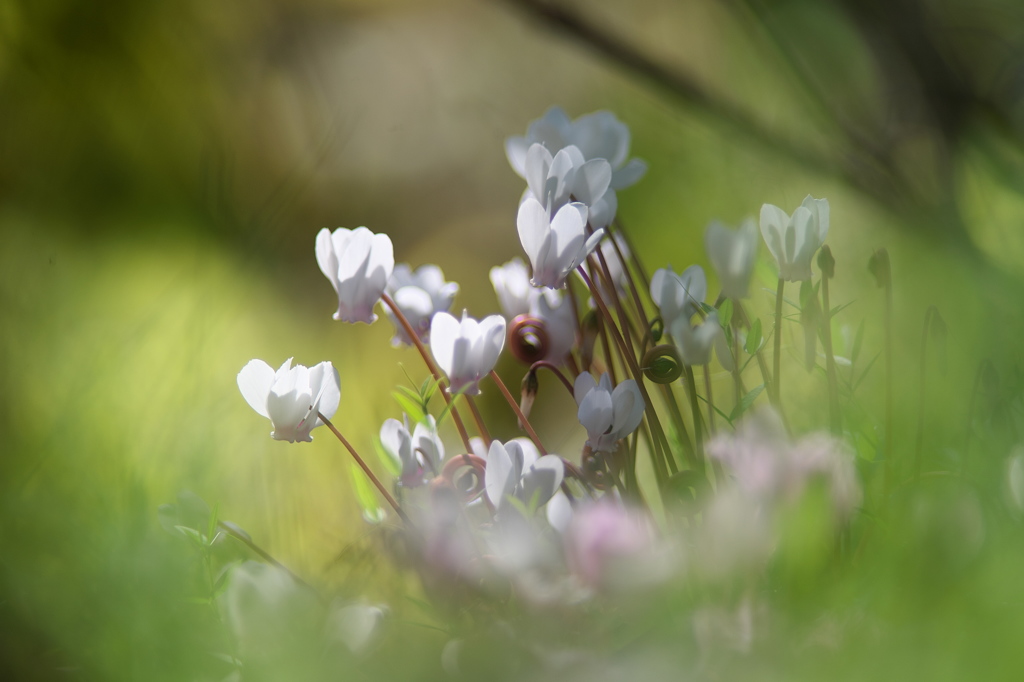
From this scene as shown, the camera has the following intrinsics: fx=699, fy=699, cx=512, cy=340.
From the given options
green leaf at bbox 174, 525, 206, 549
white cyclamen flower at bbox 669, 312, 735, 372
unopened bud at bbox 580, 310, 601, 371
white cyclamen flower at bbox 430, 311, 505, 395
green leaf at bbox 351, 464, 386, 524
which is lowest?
green leaf at bbox 174, 525, 206, 549

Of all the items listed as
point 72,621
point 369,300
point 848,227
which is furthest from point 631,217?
point 72,621

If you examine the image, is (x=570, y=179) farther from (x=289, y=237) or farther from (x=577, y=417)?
(x=289, y=237)

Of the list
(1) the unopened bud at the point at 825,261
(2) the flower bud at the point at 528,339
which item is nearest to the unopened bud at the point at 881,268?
(1) the unopened bud at the point at 825,261

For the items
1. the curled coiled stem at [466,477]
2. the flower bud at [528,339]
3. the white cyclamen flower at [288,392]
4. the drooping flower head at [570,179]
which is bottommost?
the curled coiled stem at [466,477]

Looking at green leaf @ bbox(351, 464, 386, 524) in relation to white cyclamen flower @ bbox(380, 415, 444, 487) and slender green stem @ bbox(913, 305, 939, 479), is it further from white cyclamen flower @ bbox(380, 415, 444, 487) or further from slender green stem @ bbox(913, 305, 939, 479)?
slender green stem @ bbox(913, 305, 939, 479)

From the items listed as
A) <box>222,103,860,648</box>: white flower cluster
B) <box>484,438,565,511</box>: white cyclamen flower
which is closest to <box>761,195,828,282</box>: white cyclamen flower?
<box>222,103,860,648</box>: white flower cluster

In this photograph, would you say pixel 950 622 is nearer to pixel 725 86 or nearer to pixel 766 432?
pixel 766 432

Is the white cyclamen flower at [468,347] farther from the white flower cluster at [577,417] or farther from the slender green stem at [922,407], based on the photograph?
the slender green stem at [922,407]
